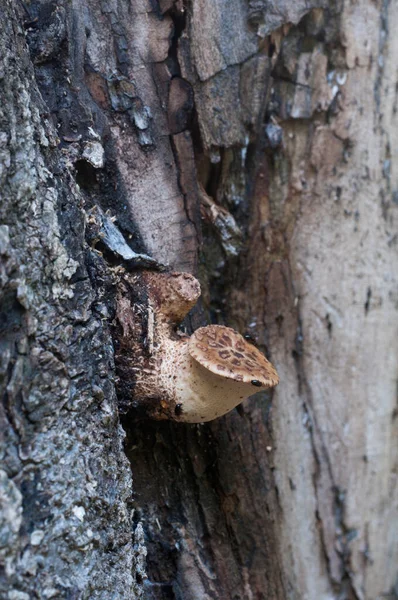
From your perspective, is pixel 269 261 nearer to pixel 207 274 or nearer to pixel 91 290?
pixel 207 274

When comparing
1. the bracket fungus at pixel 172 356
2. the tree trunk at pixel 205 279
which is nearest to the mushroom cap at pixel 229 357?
the bracket fungus at pixel 172 356

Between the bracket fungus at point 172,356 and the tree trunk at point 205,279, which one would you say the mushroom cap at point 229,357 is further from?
the tree trunk at point 205,279

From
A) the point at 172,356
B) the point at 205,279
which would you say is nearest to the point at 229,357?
the point at 172,356

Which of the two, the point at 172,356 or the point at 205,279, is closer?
the point at 172,356

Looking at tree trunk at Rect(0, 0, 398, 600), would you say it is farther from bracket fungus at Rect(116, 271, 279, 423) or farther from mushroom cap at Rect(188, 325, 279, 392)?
mushroom cap at Rect(188, 325, 279, 392)

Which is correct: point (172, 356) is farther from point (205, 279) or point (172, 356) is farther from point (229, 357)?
point (205, 279)

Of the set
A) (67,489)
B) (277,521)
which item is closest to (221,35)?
(67,489)
